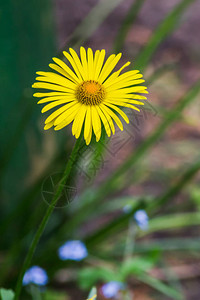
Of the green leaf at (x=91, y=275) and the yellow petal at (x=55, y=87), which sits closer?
the yellow petal at (x=55, y=87)

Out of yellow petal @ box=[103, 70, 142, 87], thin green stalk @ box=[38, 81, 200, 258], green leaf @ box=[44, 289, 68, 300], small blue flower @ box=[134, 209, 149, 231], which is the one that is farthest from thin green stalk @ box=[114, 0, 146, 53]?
yellow petal @ box=[103, 70, 142, 87]

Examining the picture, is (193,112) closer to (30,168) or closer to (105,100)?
(30,168)

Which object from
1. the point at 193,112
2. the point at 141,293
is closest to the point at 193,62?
the point at 193,112

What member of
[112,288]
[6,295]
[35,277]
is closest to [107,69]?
[6,295]

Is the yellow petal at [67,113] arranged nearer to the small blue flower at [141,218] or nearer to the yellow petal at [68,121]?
the yellow petal at [68,121]

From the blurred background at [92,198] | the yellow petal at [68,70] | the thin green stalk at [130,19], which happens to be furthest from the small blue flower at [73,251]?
the yellow petal at [68,70]

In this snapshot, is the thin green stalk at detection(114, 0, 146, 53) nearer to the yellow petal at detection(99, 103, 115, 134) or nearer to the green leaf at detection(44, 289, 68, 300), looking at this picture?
the green leaf at detection(44, 289, 68, 300)

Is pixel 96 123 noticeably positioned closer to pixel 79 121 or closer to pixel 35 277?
pixel 79 121
